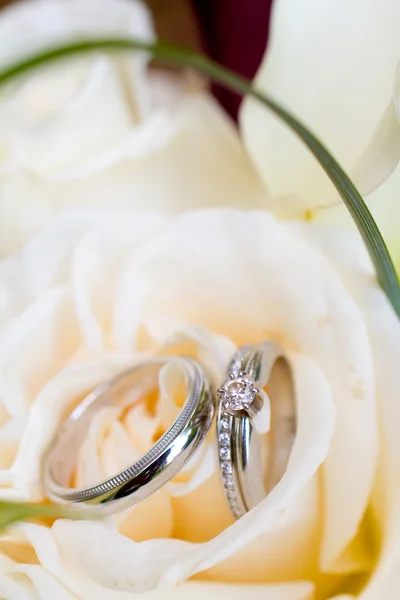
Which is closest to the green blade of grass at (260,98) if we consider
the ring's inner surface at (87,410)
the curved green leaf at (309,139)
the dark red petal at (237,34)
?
the curved green leaf at (309,139)

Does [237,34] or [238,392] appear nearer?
[238,392]

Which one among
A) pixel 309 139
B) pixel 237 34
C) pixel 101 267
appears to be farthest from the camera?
pixel 237 34

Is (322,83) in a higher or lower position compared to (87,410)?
higher

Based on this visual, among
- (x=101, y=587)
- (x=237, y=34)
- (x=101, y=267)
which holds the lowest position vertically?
(x=101, y=587)

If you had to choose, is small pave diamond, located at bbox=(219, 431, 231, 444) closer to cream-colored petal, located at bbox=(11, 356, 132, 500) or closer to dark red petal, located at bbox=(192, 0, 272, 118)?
cream-colored petal, located at bbox=(11, 356, 132, 500)

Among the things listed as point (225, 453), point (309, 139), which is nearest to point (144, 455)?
point (225, 453)

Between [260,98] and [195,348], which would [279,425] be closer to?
[195,348]

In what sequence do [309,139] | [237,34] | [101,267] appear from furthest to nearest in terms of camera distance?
[237,34]
[101,267]
[309,139]

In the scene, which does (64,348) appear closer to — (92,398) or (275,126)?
(92,398)
